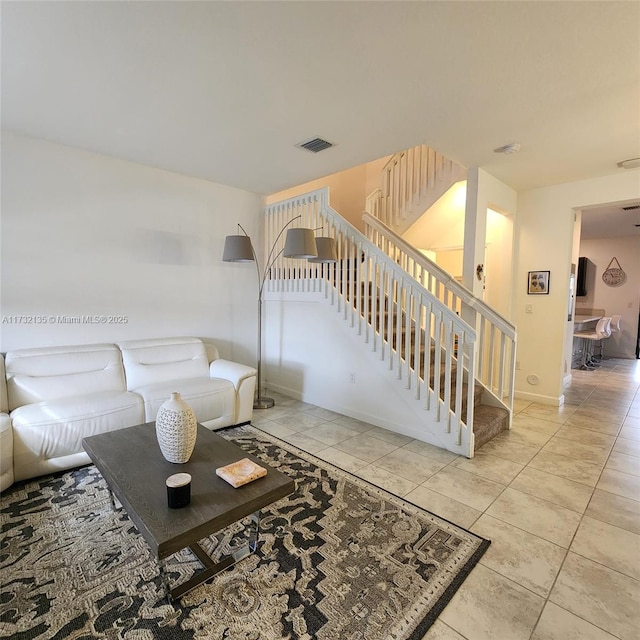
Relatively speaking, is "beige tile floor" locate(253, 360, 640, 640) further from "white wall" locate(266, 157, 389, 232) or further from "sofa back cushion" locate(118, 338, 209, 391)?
"white wall" locate(266, 157, 389, 232)

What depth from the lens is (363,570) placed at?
1672mm

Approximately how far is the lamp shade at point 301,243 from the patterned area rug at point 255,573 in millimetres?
2134

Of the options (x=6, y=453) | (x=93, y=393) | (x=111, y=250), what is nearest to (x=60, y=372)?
(x=93, y=393)

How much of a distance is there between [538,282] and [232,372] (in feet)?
12.7

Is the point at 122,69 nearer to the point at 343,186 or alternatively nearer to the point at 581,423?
the point at 343,186

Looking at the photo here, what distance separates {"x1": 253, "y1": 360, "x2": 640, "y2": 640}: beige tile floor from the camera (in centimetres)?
145

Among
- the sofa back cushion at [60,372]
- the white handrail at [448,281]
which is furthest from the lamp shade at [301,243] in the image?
the sofa back cushion at [60,372]

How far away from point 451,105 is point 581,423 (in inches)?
136

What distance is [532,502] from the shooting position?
225 centimetres

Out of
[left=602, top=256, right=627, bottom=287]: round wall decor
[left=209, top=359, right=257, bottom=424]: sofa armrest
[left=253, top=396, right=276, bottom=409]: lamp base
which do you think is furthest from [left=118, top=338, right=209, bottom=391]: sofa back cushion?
[left=602, top=256, right=627, bottom=287]: round wall decor

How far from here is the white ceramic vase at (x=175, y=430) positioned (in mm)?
1777

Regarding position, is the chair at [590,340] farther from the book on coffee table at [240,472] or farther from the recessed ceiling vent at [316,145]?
the book on coffee table at [240,472]

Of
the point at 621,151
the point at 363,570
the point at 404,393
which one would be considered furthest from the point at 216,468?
the point at 621,151

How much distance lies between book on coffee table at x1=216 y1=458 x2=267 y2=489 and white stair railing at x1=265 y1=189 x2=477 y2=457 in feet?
5.54
